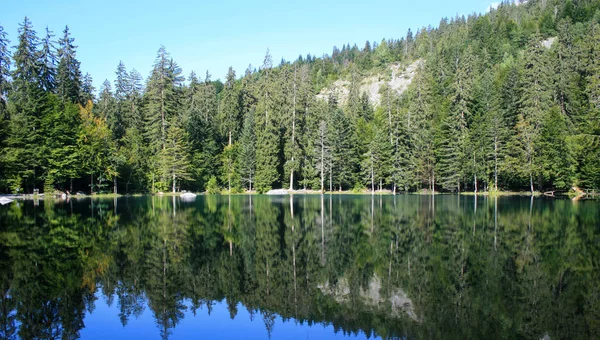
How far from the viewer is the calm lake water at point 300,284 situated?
9688mm

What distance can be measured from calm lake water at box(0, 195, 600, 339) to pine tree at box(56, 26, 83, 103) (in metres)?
50.8

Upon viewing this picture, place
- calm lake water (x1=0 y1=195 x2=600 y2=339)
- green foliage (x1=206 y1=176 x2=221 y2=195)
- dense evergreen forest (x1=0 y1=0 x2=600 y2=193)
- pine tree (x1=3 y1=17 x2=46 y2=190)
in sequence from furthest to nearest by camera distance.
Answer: green foliage (x1=206 y1=176 x2=221 y2=195) → dense evergreen forest (x1=0 y1=0 x2=600 y2=193) → pine tree (x1=3 y1=17 x2=46 y2=190) → calm lake water (x1=0 y1=195 x2=600 y2=339)

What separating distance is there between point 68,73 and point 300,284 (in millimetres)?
67551

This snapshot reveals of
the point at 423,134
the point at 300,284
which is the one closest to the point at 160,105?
the point at 423,134

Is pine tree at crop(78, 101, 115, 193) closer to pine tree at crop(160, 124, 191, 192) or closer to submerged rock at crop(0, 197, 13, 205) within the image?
pine tree at crop(160, 124, 191, 192)

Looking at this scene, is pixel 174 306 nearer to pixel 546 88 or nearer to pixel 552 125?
pixel 552 125

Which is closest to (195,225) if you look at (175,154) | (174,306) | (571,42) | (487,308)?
A: (174,306)

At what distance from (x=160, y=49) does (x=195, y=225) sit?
177 feet

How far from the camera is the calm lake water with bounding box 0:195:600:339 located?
969 cm

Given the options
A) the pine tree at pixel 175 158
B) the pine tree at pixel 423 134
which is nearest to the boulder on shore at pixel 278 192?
the pine tree at pixel 175 158

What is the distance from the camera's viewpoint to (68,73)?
68.8 metres

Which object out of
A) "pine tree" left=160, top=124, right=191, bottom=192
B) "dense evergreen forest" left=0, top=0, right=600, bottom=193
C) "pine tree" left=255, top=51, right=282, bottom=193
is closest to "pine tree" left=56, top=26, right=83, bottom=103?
"dense evergreen forest" left=0, top=0, right=600, bottom=193

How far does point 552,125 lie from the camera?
6138 centimetres

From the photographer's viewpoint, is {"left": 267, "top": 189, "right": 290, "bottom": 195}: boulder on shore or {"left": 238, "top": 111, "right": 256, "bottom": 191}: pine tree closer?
{"left": 267, "top": 189, "right": 290, "bottom": 195}: boulder on shore
